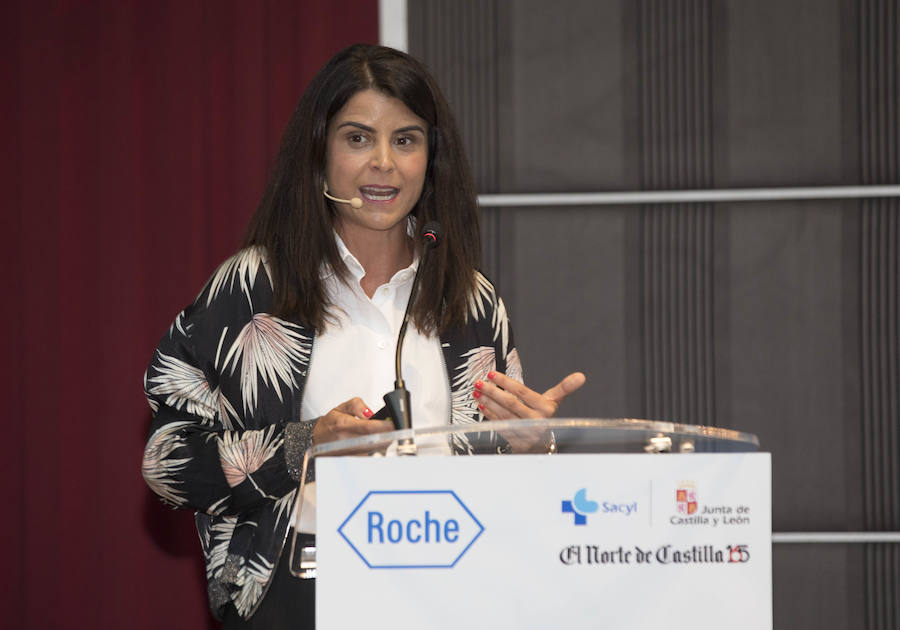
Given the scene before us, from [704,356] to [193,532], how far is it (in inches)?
64.1

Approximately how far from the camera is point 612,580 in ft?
3.27

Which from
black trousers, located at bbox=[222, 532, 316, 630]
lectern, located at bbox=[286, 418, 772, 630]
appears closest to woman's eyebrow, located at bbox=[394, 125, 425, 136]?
black trousers, located at bbox=[222, 532, 316, 630]

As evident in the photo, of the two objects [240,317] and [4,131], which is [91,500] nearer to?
[4,131]

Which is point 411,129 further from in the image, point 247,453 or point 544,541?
point 544,541

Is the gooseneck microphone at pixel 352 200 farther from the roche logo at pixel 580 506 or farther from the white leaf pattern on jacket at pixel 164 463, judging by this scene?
the roche logo at pixel 580 506

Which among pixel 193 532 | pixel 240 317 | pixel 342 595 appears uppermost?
pixel 240 317

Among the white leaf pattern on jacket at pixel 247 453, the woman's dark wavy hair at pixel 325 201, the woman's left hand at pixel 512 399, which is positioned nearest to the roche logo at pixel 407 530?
the woman's left hand at pixel 512 399

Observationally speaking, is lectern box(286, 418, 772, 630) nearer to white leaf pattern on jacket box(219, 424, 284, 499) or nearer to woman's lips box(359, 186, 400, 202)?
white leaf pattern on jacket box(219, 424, 284, 499)

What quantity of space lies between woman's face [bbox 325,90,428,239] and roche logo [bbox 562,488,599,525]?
91cm

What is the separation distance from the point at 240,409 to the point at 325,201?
452mm

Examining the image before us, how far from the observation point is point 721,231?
2.88 meters

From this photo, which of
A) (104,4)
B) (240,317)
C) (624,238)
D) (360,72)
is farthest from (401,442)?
(104,4)

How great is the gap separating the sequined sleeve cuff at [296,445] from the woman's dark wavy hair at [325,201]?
32 centimetres

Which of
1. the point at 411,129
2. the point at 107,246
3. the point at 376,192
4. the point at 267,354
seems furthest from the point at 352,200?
the point at 107,246
